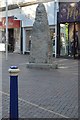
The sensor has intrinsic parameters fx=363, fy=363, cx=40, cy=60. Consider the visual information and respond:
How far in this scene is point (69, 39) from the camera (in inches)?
1054

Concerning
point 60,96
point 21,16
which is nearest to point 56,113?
point 60,96

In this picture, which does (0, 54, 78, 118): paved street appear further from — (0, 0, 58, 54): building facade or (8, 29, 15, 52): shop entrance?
(8, 29, 15, 52): shop entrance

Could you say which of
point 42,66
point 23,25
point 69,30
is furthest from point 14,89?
point 23,25

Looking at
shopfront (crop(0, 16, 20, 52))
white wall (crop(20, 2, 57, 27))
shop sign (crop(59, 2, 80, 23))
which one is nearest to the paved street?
shop sign (crop(59, 2, 80, 23))

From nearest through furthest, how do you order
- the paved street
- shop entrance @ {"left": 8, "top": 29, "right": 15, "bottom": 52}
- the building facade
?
the paved street
the building facade
shop entrance @ {"left": 8, "top": 29, "right": 15, "bottom": 52}

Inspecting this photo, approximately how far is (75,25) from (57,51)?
279 cm

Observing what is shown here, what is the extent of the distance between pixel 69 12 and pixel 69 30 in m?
1.49

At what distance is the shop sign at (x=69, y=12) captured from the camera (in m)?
25.0

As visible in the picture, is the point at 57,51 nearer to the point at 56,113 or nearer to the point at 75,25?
the point at 75,25

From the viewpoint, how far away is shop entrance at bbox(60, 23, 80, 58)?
25.8 meters

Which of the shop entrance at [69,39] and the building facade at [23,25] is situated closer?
the shop entrance at [69,39]

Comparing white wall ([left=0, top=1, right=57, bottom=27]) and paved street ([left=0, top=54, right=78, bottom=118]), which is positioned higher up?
white wall ([left=0, top=1, right=57, bottom=27])

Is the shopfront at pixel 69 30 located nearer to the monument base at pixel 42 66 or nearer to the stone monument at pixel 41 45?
the stone monument at pixel 41 45

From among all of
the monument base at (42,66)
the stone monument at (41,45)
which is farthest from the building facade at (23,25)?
the monument base at (42,66)
